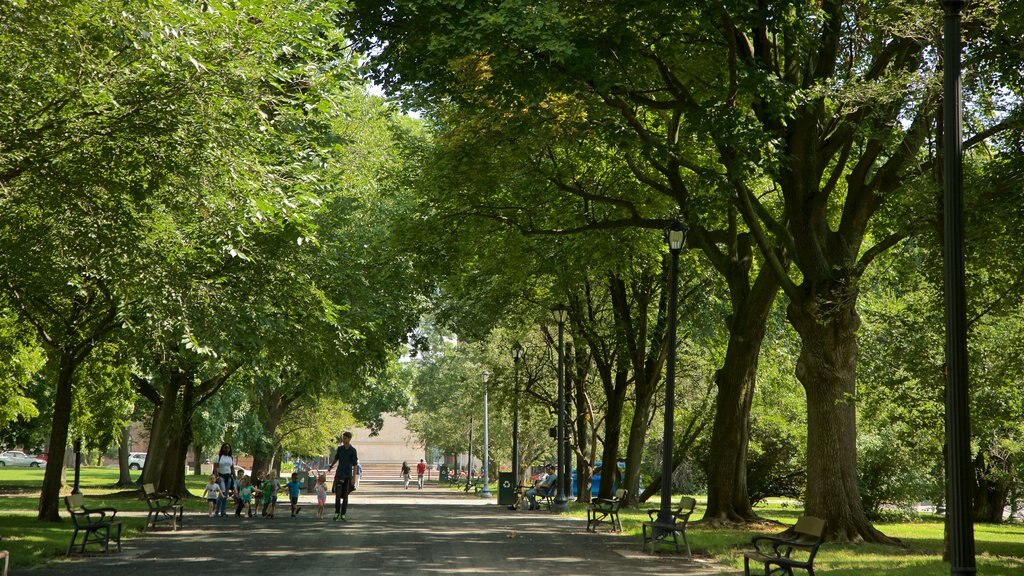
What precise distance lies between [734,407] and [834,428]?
4180mm

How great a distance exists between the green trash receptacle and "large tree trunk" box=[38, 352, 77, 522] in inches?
603

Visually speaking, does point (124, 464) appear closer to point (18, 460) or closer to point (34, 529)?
point (34, 529)

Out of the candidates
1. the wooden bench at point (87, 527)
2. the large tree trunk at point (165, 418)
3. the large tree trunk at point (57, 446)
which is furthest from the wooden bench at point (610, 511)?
the large tree trunk at point (165, 418)

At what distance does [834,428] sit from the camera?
17.9 meters

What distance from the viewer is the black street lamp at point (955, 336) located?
25.5 ft

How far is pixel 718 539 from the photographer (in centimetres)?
1844

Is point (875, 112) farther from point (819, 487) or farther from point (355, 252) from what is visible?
point (355, 252)

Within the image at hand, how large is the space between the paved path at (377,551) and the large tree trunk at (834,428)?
316 centimetres

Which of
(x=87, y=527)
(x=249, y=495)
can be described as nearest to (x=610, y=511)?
(x=87, y=527)

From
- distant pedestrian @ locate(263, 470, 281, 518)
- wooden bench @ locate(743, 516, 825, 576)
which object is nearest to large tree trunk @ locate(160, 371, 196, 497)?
distant pedestrian @ locate(263, 470, 281, 518)

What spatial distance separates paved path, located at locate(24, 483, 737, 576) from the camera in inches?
547

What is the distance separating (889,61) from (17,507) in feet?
78.7

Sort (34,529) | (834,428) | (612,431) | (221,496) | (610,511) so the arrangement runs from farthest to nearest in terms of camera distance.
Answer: (612,431) → (221,496) → (610,511) → (34,529) → (834,428)

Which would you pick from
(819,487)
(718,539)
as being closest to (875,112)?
(819,487)
